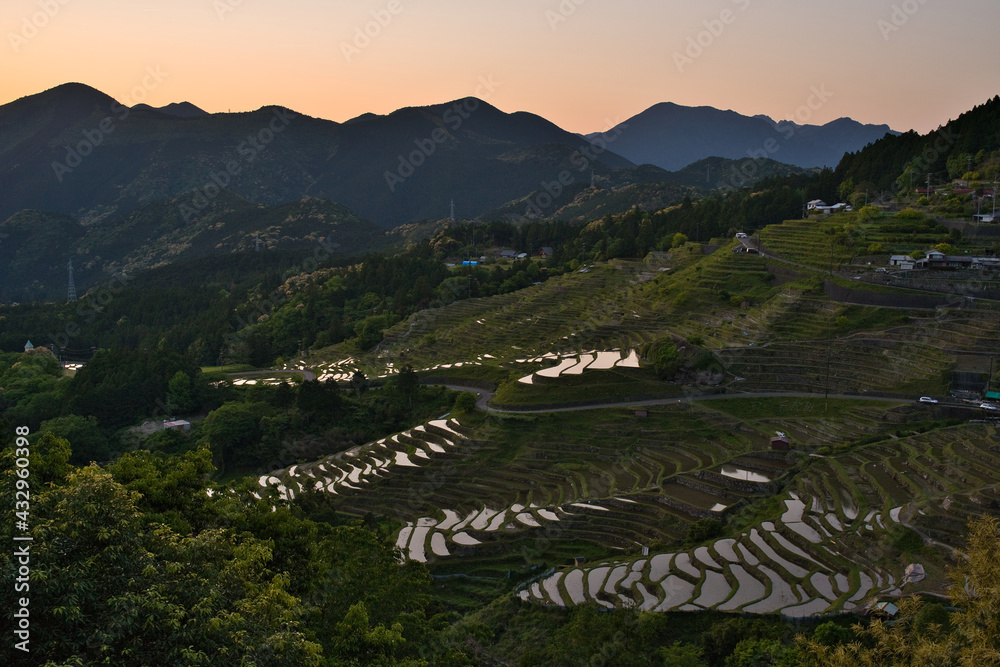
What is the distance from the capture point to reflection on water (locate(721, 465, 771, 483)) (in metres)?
24.7

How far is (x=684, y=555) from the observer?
20.0 m

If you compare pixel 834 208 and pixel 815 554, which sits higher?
pixel 834 208

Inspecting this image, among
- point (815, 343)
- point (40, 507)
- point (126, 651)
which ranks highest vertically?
point (40, 507)

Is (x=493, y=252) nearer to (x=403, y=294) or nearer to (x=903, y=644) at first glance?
(x=403, y=294)

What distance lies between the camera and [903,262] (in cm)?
4119

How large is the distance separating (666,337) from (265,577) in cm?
2878

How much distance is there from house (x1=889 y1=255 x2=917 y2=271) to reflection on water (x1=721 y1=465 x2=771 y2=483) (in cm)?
2154

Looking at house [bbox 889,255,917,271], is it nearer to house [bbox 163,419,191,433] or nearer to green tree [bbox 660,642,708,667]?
green tree [bbox 660,642,708,667]

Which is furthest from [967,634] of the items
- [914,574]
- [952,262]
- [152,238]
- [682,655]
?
[152,238]

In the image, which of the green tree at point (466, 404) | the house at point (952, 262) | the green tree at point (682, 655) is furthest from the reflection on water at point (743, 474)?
the house at point (952, 262)

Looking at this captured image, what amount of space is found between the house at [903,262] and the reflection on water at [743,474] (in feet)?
70.7

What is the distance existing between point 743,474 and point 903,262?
2235 cm

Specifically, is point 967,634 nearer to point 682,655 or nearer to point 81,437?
point 682,655

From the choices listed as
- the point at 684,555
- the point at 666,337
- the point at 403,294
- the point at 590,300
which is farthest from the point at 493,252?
the point at 684,555
